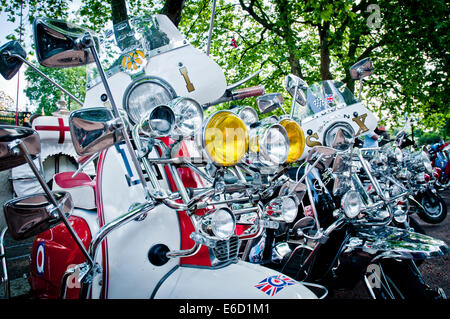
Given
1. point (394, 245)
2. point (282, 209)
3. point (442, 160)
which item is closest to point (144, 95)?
point (282, 209)

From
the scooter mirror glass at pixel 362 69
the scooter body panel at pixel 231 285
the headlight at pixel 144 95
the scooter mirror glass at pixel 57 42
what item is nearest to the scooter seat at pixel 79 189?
the headlight at pixel 144 95

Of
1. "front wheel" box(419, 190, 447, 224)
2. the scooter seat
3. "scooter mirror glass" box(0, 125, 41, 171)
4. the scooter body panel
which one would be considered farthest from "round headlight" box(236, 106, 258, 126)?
"front wheel" box(419, 190, 447, 224)

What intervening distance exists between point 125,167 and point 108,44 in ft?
2.28

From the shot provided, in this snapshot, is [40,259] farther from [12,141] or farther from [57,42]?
[57,42]

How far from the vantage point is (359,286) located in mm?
3102

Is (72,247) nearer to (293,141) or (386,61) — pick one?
(293,141)

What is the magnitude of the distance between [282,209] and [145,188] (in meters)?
0.76

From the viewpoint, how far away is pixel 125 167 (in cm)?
152

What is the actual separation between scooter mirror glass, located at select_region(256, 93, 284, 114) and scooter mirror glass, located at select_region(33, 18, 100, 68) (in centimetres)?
133

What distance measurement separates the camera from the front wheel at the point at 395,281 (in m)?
1.99

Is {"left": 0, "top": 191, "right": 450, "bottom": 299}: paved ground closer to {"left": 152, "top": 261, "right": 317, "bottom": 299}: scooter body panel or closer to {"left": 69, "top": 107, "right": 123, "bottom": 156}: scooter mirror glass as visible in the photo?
{"left": 152, "top": 261, "right": 317, "bottom": 299}: scooter body panel

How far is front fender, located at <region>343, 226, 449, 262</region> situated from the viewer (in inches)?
71.2

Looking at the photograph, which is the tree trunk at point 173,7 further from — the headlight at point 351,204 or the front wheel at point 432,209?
the front wheel at point 432,209
